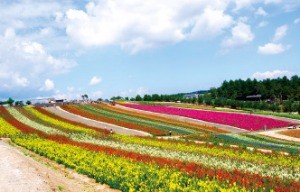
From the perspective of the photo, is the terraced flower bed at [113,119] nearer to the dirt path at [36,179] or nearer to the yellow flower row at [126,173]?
the yellow flower row at [126,173]

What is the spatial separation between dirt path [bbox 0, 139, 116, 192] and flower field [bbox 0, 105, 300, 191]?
2.33ft

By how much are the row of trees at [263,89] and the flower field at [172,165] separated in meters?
102

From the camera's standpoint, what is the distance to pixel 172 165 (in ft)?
75.9

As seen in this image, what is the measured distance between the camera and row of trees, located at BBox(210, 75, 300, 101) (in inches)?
5468

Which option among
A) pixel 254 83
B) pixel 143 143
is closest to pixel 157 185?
pixel 143 143

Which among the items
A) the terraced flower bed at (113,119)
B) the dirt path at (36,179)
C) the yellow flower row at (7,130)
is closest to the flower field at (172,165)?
the yellow flower row at (7,130)

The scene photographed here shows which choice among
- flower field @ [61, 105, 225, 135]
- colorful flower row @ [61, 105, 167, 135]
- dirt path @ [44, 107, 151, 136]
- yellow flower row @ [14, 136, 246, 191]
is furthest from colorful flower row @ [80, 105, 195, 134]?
yellow flower row @ [14, 136, 246, 191]

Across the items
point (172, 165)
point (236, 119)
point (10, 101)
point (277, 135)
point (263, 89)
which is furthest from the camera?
point (263, 89)

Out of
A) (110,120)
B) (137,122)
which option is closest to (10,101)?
(110,120)

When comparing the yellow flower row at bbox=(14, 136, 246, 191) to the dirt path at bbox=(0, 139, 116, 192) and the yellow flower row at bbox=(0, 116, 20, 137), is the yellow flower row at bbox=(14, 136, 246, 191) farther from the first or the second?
the yellow flower row at bbox=(0, 116, 20, 137)

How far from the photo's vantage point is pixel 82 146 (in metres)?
34.8

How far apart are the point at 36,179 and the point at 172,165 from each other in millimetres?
7068

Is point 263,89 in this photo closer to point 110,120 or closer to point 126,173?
point 110,120

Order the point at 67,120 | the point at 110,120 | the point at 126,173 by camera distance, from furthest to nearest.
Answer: the point at 110,120 < the point at 67,120 < the point at 126,173
